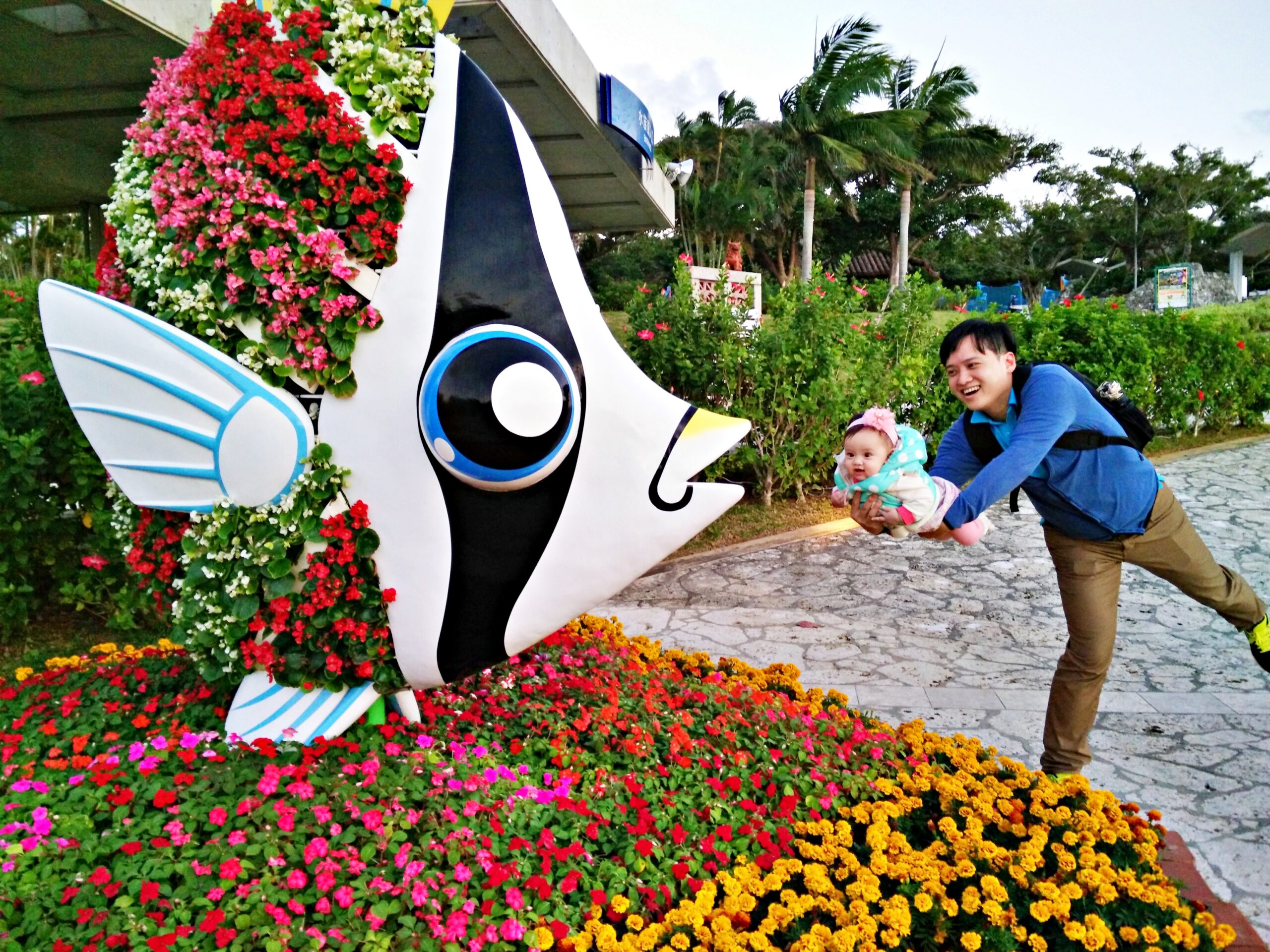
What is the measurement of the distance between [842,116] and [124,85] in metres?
20.1

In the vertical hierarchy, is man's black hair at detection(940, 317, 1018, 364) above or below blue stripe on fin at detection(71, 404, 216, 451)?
above

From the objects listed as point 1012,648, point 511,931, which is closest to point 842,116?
point 1012,648

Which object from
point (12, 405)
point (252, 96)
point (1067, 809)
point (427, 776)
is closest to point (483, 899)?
point (427, 776)

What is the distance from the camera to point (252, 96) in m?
2.25

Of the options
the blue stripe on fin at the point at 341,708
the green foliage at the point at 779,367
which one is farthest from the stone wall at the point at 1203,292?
the blue stripe on fin at the point at 341,708

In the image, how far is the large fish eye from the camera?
221cm

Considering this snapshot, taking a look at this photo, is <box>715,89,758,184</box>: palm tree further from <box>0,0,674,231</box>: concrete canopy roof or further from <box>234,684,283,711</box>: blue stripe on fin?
<box>234,684,283,711</box>: blue stripe on fin

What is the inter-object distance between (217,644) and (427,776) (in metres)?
0.70

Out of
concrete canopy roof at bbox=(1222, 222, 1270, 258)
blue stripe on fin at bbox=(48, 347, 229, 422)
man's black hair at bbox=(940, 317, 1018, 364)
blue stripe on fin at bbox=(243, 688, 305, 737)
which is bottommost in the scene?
blue stripe on fin at bbox=(243, 688, 305, 737)

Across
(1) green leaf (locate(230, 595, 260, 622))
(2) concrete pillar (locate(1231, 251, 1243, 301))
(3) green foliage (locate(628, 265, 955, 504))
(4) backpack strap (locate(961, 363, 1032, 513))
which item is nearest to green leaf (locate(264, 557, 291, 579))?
(1) green leaf (locate(230, 595, 260, 622))

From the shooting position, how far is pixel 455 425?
2215 millimetres

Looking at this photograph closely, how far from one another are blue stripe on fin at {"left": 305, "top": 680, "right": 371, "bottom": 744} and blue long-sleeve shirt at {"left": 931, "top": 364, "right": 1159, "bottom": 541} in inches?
75.0

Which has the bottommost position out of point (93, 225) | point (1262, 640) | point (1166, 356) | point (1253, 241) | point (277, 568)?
point (1262, 640)

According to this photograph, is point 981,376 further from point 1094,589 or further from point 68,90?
point 68,90
